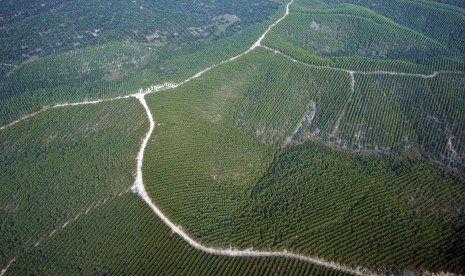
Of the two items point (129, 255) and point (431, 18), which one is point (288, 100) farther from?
point (431, 18)

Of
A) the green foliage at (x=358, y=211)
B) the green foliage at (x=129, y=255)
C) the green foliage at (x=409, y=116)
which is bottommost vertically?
the green foliage at (x=129, y=255)

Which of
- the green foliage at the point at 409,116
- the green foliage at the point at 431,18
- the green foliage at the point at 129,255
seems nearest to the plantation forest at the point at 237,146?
the green foliage at the point at 129,255

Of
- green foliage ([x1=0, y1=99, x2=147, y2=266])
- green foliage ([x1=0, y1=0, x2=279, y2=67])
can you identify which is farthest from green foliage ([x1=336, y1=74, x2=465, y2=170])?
green foliage ([x1=0, y1=0, x2=279, y2=67])

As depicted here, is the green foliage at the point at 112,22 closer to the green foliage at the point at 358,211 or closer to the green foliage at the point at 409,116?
the green foliage at the point at 409,116

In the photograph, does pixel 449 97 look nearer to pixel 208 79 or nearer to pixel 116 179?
pixel 208 79

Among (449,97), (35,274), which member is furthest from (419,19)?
(35,274)

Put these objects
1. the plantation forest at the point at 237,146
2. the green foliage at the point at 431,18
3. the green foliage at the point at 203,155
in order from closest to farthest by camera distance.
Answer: the plantation forest at the point at 237,146, the green foliage at the point at 203,155, the green foliage at the point at 431,18

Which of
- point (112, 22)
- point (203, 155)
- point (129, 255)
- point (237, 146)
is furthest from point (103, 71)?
point (129, 255)

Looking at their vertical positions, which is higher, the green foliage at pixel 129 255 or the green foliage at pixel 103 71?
the green foliage at pixel 103 71
